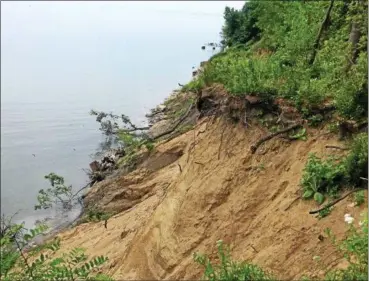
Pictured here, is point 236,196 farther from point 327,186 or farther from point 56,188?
point 56,188

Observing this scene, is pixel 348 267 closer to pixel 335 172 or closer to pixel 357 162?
pixel 357 162

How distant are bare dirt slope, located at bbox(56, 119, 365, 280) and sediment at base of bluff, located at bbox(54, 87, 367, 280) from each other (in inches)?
0.5

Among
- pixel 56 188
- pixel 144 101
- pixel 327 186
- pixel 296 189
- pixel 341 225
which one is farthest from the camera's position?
pixel 144 101

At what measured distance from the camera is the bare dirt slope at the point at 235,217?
20.2ft

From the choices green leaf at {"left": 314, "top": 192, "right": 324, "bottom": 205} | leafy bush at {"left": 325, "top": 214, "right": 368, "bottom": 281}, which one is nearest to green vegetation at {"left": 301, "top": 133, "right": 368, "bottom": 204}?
green leaf at {"left": 314, "top": 192, "right": 324, "bottom": 205}

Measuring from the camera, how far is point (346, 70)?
8.77m

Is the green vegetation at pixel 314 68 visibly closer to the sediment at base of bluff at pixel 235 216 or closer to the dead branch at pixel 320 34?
the dead branch at pixel 320 34

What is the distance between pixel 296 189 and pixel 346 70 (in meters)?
2.84

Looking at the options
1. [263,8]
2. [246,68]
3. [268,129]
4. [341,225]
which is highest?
[263,8]

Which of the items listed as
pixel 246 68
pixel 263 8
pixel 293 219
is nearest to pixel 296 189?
pixel 293 219

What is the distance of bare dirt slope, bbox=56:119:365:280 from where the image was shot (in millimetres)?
6160

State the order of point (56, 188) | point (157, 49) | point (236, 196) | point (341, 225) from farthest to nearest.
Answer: point (157, 49), point (56, 188), point (236, 196), point (341, 225)

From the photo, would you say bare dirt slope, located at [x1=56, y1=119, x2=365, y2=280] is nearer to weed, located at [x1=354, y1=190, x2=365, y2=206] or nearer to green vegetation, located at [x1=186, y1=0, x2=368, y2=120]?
weed, located at [x1=354, y1=190, x2=365, y2=206]

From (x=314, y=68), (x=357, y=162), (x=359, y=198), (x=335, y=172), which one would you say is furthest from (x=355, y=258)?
(x=314, y=68)
